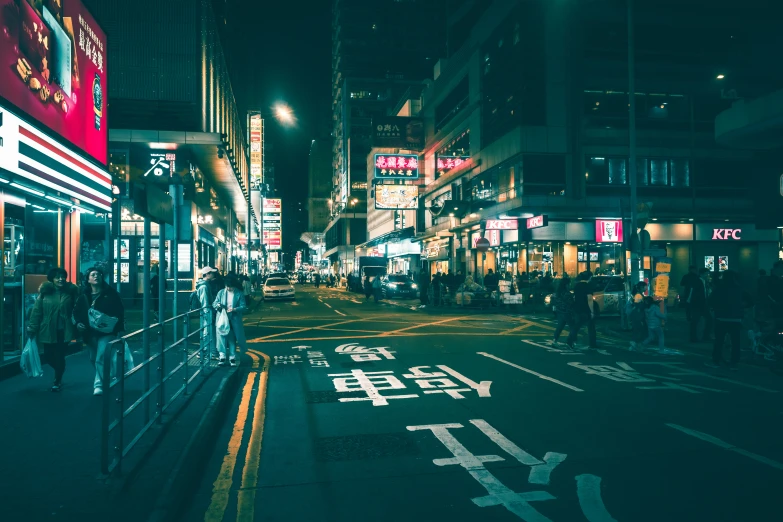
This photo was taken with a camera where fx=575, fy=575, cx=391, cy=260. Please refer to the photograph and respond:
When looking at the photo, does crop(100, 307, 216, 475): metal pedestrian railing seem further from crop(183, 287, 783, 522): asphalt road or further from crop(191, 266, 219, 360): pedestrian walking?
crop(183, 287, 783, 522): asphalt road

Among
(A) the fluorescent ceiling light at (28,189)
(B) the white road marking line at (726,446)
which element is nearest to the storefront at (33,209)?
(A) the fluorescent ceiling light at (28,189)

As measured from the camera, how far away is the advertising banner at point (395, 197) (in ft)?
129

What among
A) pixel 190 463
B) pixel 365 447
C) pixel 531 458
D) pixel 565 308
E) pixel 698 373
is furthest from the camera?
pixel 565 308

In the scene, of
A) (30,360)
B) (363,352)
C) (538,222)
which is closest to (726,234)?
(538,222)

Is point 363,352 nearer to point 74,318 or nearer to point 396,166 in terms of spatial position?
point 74,318

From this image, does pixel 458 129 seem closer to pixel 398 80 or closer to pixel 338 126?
pixel 398 80

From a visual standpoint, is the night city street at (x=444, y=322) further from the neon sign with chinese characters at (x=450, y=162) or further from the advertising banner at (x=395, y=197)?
the advertising banner at (x=395, y=197)

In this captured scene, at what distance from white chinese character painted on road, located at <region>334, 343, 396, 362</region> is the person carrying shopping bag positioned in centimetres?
237

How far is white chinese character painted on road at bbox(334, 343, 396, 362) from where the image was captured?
464 inches

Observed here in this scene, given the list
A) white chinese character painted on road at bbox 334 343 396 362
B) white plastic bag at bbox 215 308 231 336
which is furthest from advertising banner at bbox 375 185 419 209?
white plastic bag at bbox 215 308 231 336

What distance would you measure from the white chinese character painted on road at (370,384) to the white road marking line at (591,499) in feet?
11.1

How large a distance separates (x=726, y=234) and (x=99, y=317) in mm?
32860

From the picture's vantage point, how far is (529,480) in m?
4.80

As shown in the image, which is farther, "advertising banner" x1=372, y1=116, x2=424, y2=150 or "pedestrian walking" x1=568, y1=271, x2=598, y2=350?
"advertising banner" x1=372, y1=116, x2=424, y2=150
